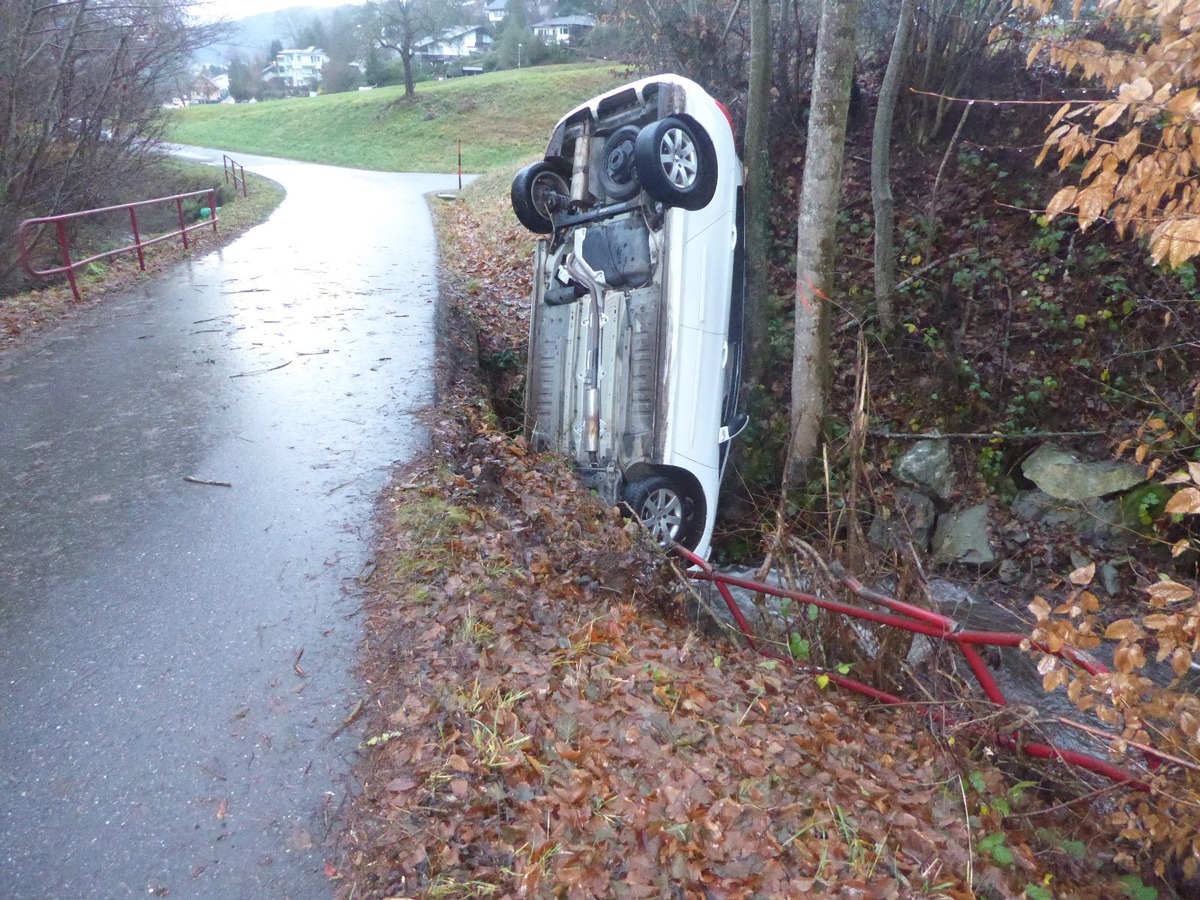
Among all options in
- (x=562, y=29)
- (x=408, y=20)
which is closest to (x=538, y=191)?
(x=408, y=20)

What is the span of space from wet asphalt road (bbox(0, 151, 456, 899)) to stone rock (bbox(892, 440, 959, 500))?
442 cm

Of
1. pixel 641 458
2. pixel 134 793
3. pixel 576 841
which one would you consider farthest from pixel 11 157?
pixel 576 841

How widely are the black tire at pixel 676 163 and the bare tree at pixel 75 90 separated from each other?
1135cm

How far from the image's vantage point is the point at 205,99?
7638cm

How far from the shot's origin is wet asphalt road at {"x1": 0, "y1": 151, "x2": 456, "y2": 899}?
9.75 feet

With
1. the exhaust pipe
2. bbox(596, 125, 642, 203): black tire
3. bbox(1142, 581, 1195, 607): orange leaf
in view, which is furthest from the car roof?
bbox(1142, 581, 1195, 607): orange leaf

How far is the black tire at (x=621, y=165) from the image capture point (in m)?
6.63

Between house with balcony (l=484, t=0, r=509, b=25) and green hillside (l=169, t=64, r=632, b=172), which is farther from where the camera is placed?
house with balcony (l=484, t=0, r=509, b=25)

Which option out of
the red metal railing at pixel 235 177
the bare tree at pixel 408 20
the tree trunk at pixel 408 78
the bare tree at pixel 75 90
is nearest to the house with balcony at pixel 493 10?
the bare tree at pixel 408 20

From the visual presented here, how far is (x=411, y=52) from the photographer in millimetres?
50406

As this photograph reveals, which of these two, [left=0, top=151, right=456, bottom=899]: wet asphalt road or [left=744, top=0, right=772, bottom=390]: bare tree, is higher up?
[left=744, top=0, right=772, bottom=390]: bare tree

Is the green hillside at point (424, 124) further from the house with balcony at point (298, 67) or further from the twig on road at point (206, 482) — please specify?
the twig on road at point (206, 482)

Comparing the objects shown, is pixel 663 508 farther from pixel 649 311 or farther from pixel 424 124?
pixel 424 124

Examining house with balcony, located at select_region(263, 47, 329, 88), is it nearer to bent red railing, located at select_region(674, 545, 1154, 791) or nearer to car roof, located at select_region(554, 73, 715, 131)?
car roof, located at select_region(554, 73, 715, 131)
